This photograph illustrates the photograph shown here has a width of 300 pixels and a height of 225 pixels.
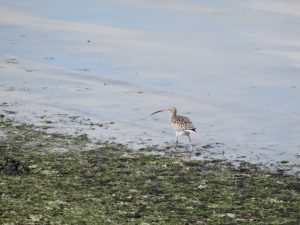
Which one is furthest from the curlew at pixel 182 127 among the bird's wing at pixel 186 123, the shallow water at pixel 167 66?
the shallow water at pixel 167 66

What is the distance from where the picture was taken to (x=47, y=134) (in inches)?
832

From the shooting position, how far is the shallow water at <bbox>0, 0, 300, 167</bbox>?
23891 millimetres

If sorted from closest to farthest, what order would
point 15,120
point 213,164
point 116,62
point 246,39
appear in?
point 213,164, point 15,120, point 116,62, point 246,39

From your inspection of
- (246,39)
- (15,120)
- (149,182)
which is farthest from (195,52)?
(149,182)

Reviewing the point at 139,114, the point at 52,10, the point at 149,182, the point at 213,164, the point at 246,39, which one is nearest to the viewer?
the point at 149,182

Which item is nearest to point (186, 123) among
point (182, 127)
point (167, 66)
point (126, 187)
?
point (182, 127)

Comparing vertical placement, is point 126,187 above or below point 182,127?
below

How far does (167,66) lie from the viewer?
3281cm

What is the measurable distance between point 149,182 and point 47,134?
17.8 feet

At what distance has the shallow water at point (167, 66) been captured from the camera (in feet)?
78.4

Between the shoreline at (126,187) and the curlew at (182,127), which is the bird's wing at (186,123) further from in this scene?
the shoreline at (126,187)

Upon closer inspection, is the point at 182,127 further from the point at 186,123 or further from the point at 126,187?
the point at 126,187

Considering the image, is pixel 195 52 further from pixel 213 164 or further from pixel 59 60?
pixel 213 164

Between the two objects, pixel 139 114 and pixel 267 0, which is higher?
pixel 267 0
